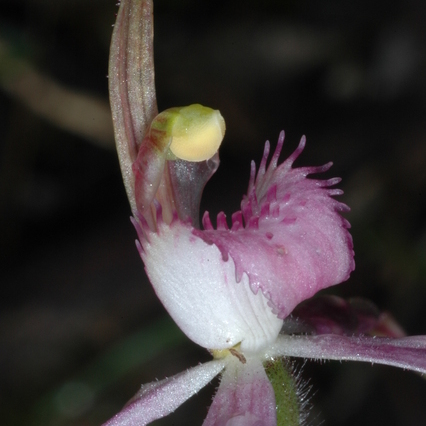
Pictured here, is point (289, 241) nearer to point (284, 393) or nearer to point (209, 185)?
point (284, 393)

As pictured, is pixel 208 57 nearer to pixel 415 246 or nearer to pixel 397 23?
pixel 397 23

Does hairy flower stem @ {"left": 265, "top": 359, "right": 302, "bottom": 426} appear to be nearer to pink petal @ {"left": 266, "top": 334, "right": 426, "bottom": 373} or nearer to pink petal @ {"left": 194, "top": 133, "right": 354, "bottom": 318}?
pink petal @ {"left": 266, "top": 334, "right": 426, "bottom": 373}

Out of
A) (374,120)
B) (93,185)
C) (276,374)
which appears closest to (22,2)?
(93,185)

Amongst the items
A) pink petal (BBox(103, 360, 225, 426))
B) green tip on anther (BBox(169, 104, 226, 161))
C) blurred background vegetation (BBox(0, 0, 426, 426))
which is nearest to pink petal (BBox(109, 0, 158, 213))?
green tip on anther (BBox(169, 104, 226, 161))

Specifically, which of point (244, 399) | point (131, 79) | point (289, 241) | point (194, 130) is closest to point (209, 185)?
point (131, 79)

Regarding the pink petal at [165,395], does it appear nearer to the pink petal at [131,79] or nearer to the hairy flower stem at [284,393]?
the hairy flower stem at [284,393]

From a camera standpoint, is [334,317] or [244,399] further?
[334,317]
